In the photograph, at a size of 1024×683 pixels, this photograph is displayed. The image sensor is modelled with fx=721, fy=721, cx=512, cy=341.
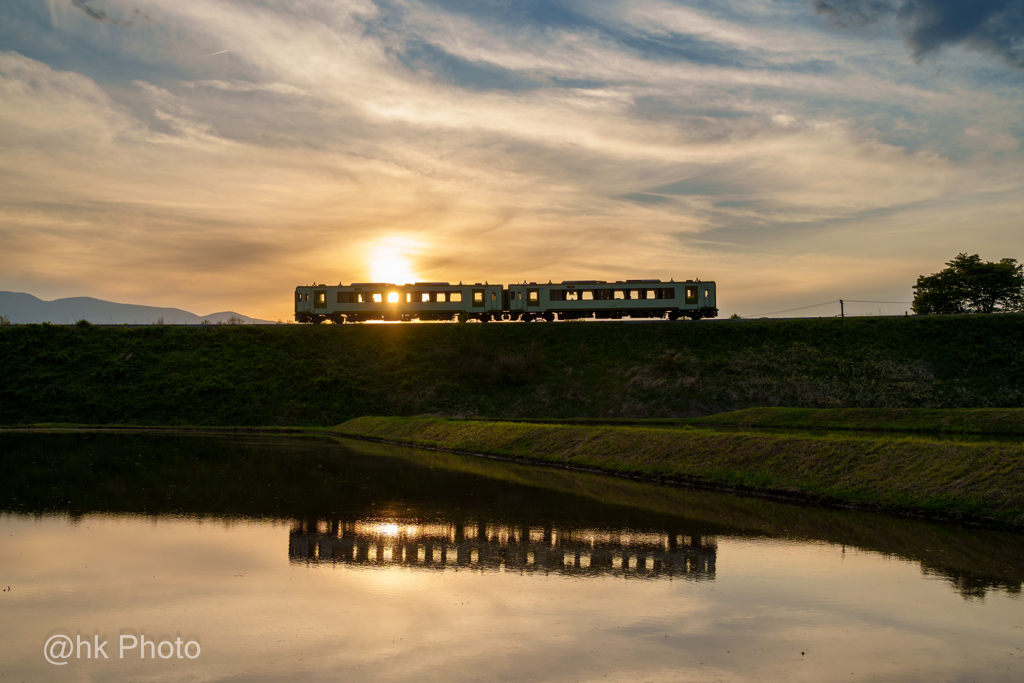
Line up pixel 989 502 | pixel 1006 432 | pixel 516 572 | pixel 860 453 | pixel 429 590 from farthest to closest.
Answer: pixel 1006 432, pixel 860 453, pixel 989 502, pixel 516 572, pixel 429 590

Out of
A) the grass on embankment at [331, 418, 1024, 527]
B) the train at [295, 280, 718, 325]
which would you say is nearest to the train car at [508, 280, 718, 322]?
the train at [295, 280, 718, 325]

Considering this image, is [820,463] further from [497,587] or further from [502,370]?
[502,370]

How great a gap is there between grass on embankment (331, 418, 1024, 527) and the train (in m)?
35.4

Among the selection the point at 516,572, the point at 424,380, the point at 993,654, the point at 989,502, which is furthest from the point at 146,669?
the point at 424,380

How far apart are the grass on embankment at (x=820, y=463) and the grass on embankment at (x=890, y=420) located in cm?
968

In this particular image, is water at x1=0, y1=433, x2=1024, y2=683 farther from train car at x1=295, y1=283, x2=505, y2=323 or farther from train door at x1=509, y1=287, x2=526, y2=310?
train car at x1=295, y1=283, x2=505, y2=323

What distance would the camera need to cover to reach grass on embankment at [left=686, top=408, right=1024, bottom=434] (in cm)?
3256

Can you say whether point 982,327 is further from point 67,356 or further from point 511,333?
point 67,356

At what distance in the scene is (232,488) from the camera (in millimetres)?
23172

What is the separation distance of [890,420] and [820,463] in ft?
55.1

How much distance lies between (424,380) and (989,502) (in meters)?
48.2

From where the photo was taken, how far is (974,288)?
82875 millimetres

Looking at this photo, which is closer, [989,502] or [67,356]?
[989,502]

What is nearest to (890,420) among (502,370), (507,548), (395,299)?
(507,548)
